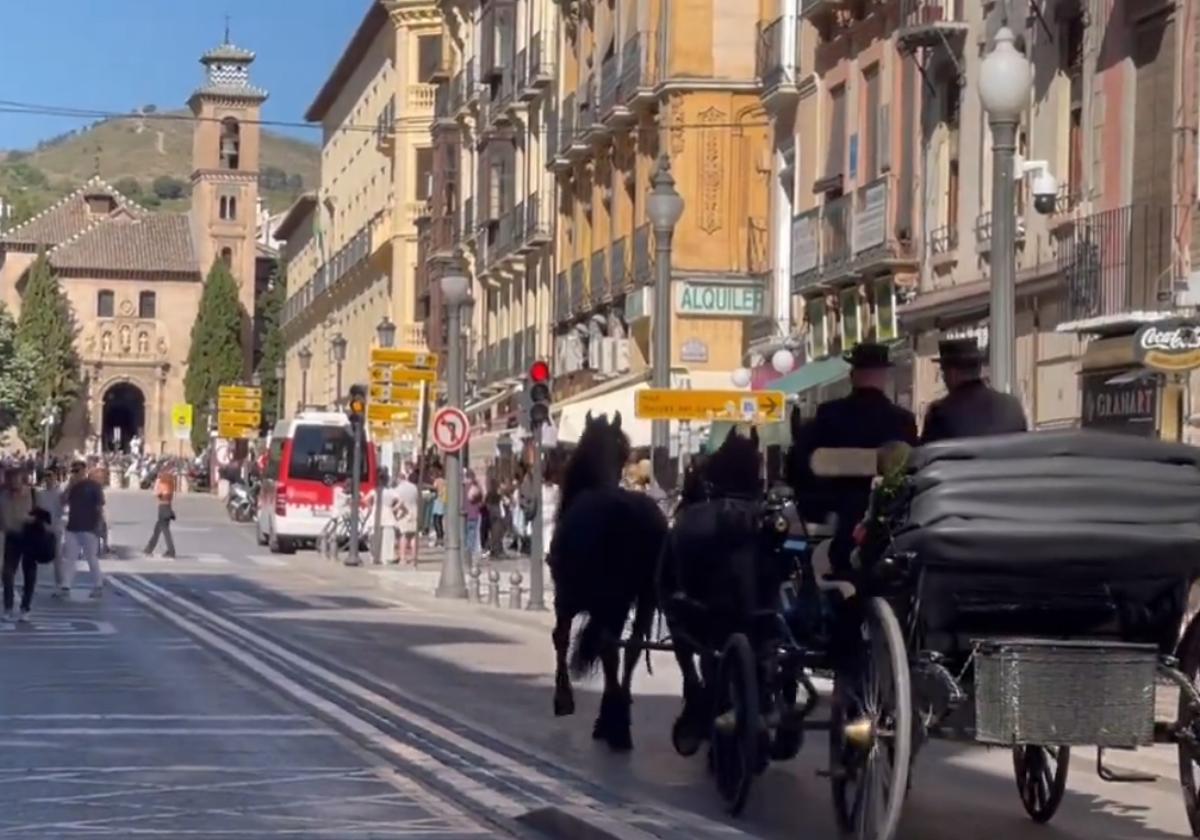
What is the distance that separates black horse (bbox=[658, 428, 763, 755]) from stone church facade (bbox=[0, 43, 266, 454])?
435 feet

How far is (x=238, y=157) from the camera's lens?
14950 centimetres

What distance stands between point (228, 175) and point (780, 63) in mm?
109718

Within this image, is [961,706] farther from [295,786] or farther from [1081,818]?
[295,786]

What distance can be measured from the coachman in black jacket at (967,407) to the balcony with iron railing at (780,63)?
2965cm

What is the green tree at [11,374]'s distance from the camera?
414 ft

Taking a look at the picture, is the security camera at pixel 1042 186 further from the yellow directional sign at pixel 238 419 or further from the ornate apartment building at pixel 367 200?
the yellow directional sign at pixel 238 419

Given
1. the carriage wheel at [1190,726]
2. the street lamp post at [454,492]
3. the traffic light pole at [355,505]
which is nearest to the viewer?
the carriage wheel at [1190,726]

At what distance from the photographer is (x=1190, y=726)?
413 inches

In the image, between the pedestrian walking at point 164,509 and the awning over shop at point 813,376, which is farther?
Answer: the pedestrian walking at point 164,509

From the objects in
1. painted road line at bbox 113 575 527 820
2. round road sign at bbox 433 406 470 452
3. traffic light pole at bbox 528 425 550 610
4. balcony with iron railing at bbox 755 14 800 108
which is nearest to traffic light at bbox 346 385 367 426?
balcony with iron railing at bbox 755 14 800 108

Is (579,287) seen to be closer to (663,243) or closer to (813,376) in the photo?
(813,376)

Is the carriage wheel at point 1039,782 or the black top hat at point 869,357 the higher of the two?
the black top hat at point 869,357

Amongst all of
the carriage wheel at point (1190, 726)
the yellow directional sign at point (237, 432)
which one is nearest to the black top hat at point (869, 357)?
the carriage wheel at point (1190, 726)

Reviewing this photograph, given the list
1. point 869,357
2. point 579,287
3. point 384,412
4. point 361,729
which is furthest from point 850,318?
point 869,357
